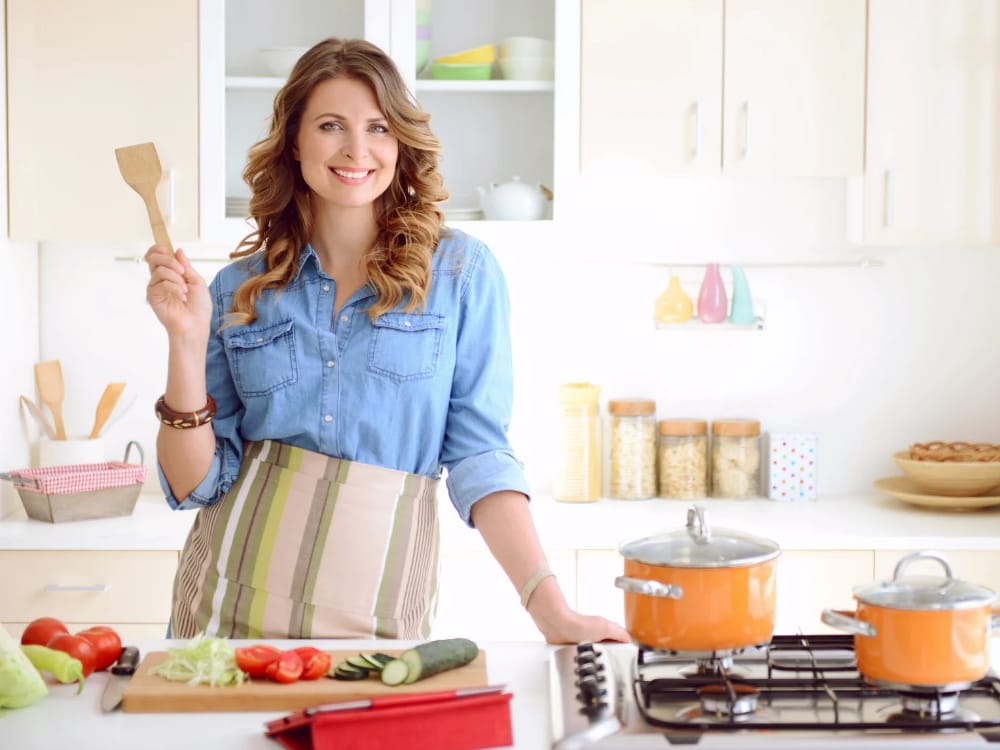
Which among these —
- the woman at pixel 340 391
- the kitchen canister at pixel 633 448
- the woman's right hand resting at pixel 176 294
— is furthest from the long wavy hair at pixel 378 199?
the kitchen canister at pixel 633 448

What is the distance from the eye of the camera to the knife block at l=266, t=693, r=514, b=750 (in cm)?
115

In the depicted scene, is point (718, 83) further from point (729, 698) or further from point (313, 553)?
point (729, 698)

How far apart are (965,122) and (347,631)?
81.9 inches

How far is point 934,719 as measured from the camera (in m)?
1.16

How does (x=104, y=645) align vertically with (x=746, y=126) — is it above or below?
below

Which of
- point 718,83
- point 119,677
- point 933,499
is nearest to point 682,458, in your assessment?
point 933,499

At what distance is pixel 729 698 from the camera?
1.19 m

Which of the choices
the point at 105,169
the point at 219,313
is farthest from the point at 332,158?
the point at 105,169

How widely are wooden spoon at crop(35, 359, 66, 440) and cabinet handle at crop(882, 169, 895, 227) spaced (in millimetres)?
2107

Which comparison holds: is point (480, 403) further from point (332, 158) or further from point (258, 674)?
point (258, 674)

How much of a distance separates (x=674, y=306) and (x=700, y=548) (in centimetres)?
206

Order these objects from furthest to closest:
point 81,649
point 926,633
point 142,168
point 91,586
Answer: point 91,586 < point 142,168 < point 81,649 < point 926,633

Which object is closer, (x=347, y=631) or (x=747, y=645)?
(x=747, y=645)

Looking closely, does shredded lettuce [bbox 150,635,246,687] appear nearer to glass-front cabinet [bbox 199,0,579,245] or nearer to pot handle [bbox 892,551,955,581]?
pot handle [bbox 892,551,955,581]
